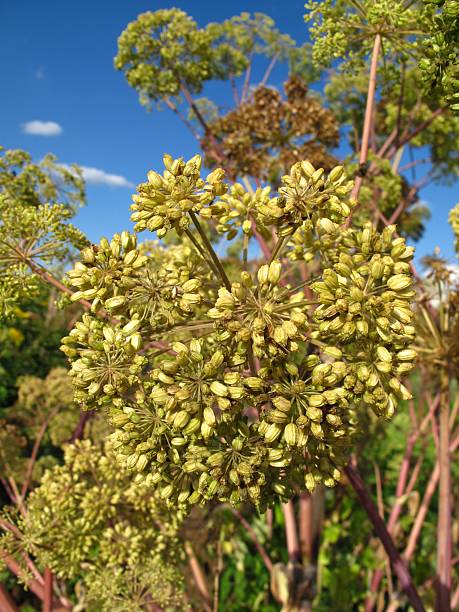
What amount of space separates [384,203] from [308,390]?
18.0 feet

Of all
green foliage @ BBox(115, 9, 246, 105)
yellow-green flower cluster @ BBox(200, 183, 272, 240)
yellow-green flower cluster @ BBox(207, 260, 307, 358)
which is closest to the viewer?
yellow-green flower cluster @ BBox(207, 260, 307, 358)

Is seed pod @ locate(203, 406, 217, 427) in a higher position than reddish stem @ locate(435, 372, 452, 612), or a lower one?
higher

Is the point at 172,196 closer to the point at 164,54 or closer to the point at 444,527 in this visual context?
the point at 444,527

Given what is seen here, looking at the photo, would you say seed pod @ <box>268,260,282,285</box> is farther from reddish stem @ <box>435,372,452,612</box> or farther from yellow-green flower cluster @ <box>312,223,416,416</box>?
reddish stem @ <box>435,372,452,612</box>

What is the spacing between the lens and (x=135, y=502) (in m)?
3.25

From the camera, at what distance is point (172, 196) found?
5.60 ft

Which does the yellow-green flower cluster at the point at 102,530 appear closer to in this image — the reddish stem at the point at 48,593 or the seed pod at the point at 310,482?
the reddish stem at the point at 48,593

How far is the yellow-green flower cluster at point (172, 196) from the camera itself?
67.2 inches

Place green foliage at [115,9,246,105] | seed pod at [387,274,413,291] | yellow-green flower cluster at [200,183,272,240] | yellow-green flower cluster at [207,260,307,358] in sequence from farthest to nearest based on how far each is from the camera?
green foliage at [115,9,246,105] → yellow-green flower cluster at [200,183,272,240] → seed pod at [387,274,413,291] → yellow-green flower cluster at [207,260,307,358]

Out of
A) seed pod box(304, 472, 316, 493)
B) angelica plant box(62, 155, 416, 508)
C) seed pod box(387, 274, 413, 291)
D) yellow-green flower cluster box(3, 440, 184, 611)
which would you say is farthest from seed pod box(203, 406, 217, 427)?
yellow-green flower cluster box(3, 440, 184, 611)

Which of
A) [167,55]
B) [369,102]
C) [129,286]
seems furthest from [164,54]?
[129,286]

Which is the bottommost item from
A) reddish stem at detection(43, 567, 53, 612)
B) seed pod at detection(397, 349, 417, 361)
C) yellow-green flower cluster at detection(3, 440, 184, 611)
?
reddish stem at detection(43, 567, 53, 612)

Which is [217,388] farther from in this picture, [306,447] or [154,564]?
[154,564]

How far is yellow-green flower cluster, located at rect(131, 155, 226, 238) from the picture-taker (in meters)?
1.71
